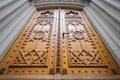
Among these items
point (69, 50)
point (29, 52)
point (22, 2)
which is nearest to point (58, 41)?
point (69, 50)

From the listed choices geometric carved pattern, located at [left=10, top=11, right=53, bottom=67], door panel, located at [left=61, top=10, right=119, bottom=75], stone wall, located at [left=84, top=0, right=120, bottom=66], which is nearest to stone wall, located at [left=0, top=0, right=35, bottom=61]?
geometric carved pattern, located at [left=10, top=11, right=53, bottom=67]

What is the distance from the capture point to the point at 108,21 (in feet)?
16.9

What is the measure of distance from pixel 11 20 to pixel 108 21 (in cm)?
242

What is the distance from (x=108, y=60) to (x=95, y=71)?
1.48ft

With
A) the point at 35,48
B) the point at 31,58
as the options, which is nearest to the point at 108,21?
the point at 35,48

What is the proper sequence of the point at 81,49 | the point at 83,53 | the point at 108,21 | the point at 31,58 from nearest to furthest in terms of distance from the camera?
1. the point at 31,58
2. the point at 83,53
3. the point at 81,49
4. the point at 108,21

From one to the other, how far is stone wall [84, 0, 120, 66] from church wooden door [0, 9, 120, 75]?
18 centimetres

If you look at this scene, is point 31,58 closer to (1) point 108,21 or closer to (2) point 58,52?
(2) point 58,52

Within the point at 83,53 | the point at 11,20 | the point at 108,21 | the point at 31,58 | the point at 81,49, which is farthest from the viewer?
the point at 11,20

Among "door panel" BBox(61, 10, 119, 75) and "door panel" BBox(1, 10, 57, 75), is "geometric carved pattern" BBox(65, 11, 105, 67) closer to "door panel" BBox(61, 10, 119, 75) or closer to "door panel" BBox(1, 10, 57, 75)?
"door panel" BBox(61, 10, 119, 75)

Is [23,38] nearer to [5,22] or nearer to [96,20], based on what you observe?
[5,22]

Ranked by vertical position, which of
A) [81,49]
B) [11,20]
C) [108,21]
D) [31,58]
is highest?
[11,20]

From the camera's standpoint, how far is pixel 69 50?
15.3 ft

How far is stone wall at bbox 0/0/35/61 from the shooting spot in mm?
4516
